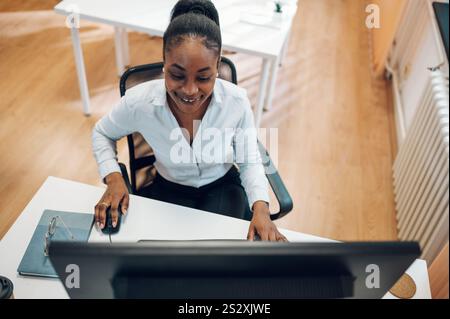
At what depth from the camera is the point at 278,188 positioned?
135 centimetres

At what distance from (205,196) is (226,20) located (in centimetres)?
113

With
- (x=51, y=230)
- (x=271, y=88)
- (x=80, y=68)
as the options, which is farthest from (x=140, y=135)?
(x=271, y=88)

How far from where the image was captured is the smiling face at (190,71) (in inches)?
40.6

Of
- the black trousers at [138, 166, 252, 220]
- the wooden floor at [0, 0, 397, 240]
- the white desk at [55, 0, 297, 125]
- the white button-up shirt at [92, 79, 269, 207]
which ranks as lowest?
the wooden floor at [0, 0, 397, 240]

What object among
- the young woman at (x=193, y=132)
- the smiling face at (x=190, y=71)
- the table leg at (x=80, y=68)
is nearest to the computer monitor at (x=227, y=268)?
the young woman at (x=193, y=132)

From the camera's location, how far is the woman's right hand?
112cm

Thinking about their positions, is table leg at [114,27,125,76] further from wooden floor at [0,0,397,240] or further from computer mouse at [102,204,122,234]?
computer mouse at [102,204,122,234]

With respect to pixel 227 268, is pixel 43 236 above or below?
below

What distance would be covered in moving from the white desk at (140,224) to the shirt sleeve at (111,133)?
0.10 meters

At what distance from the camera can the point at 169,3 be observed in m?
2.25

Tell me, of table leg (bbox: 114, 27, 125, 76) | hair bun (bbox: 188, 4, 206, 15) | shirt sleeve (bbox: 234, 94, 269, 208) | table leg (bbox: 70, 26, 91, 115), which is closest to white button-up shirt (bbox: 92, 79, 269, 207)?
shirt sleeve (bbox: 234, 94, 269, 208)

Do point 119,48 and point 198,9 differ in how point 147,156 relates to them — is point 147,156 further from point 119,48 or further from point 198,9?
point 119,48

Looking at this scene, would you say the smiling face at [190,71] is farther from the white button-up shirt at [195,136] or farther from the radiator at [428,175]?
the radiator at [428,175]

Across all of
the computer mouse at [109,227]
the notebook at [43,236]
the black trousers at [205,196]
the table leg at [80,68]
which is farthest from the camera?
the table leg at [80,68]
